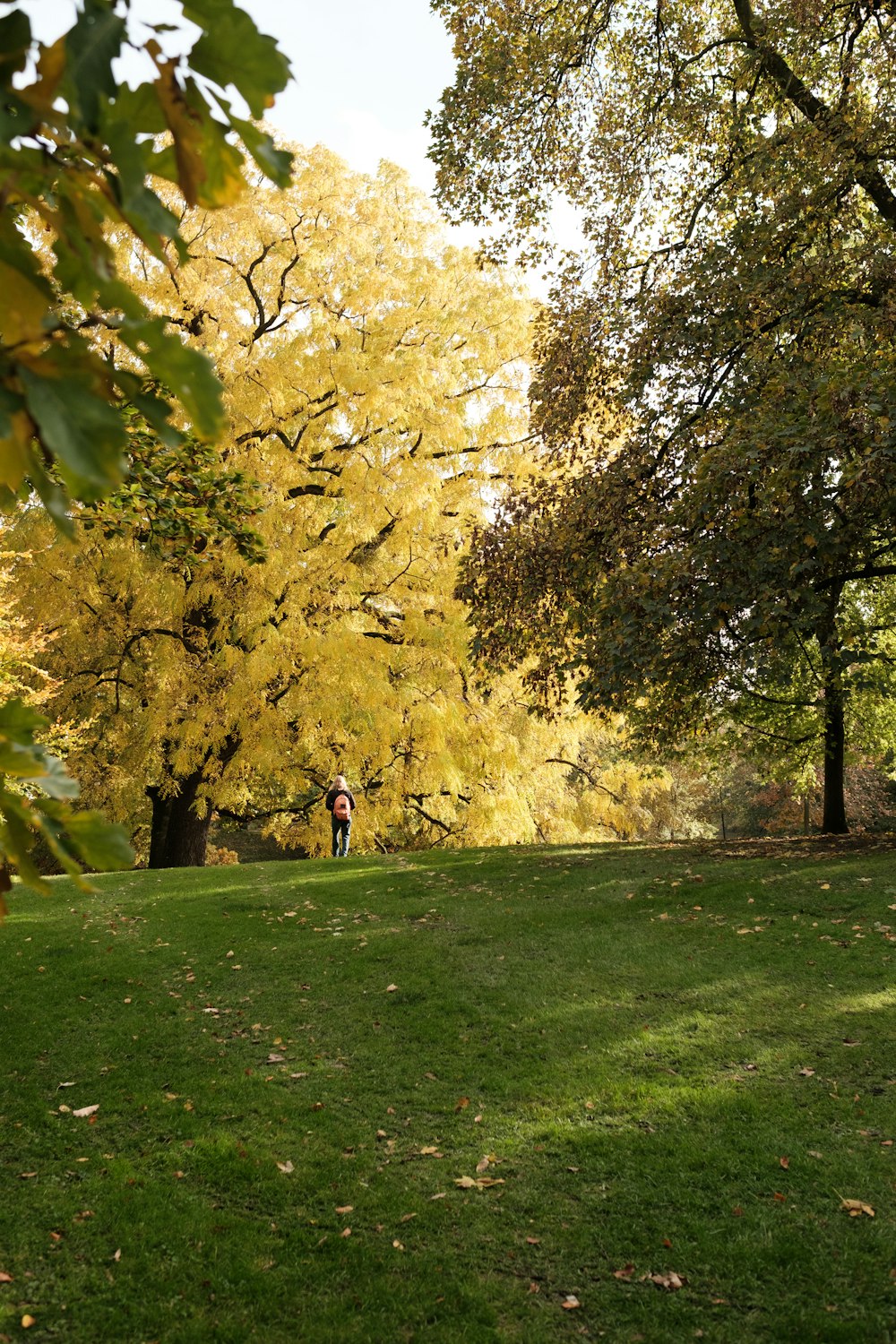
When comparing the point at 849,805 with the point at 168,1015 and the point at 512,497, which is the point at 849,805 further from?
the point at 168,1015

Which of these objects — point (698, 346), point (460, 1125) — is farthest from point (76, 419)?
point (698, 346)

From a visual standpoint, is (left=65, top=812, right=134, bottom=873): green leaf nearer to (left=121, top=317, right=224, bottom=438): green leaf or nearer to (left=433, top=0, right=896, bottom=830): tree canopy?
(left=121, top=317, right=224, bottom=438): green leaf

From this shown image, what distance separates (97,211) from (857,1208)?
4.84 m

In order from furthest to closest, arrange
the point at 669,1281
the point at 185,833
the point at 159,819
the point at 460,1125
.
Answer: the point at 159,819, the point at 185,833, the point at 460,1125, the point at 669,1281

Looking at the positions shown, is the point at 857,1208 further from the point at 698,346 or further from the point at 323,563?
the point at 323,563

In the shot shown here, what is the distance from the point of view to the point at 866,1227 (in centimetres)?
402

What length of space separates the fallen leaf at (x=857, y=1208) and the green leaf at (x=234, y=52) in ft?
15.8

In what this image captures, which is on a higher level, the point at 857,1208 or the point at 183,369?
the point at 183,369

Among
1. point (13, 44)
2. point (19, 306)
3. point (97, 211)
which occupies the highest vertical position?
point (13, 44)

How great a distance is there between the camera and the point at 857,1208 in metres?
4.16

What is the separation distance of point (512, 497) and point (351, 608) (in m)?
4.89

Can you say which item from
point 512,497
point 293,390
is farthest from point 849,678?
point 293,390

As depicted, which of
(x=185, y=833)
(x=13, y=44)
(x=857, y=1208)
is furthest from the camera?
(x=185, y=833)

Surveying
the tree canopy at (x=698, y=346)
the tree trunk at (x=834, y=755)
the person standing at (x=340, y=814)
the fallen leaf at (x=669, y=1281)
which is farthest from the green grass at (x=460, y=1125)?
the person standing at (x=340, y=814)
